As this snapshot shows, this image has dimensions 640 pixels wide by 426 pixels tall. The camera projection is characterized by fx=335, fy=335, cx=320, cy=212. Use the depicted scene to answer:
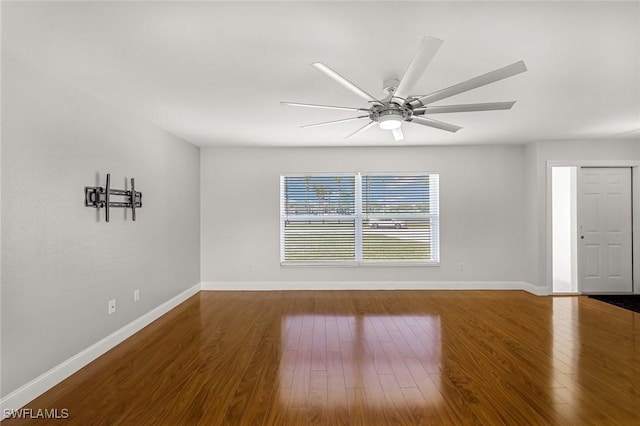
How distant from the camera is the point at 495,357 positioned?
9.49 ft

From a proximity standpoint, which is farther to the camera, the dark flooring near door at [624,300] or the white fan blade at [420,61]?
the dark flooring near door at [624,300]

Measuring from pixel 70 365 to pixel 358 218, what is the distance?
13.4 ft

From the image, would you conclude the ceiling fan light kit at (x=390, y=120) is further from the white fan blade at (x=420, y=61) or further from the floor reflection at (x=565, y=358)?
the floor reflection at (x=565, y=358)

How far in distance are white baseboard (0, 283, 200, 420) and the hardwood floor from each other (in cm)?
6

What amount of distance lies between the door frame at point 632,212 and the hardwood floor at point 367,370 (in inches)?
39.7

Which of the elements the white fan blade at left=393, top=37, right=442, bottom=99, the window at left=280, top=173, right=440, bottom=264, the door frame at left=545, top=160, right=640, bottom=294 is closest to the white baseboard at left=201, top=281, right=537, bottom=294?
the window at left=280, top=173, right=440, bottom=264

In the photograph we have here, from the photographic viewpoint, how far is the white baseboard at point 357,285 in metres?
5.44

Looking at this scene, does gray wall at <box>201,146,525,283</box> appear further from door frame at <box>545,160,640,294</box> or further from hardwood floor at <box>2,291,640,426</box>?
hardwood floor at <box>2,291,640,426</box>

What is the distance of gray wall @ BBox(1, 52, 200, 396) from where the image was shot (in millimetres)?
2223

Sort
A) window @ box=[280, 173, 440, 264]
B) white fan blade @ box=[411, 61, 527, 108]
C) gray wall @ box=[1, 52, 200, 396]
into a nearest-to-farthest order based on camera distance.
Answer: white fan blade @ box=[411, 61, 527, 108] → gray wall @ box=[1, 52, 200, 396] → window @ box=[280, 173, 440, 264]

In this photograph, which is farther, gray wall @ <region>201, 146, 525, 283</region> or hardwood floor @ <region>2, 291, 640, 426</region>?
gray wall @ <region>201, 146, 525, 283</region>

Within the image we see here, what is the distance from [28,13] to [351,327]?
3574 mm

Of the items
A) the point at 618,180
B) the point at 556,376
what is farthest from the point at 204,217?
the point at 618,180

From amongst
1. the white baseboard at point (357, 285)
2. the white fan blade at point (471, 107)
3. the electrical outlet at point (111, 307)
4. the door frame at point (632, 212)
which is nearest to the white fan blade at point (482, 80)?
the white fan blade at point (471, 107)
